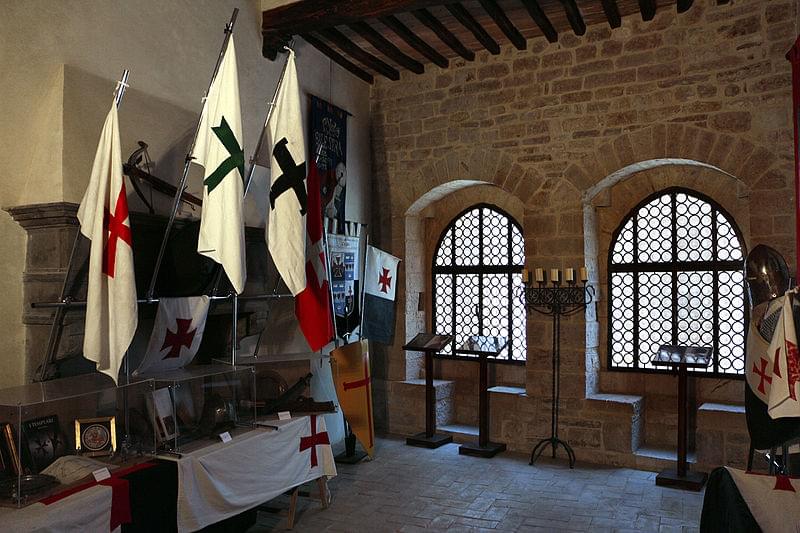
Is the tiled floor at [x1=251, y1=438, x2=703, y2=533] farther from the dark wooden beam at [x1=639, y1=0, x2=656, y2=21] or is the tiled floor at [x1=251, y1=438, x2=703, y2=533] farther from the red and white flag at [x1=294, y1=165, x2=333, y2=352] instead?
the dark wooden beam at [x1=639, y1=0, x2=656, y2=21]

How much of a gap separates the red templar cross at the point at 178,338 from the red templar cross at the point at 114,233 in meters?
0.76

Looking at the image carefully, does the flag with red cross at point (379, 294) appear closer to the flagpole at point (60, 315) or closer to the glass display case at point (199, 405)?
the glass display case at point (199, 405)

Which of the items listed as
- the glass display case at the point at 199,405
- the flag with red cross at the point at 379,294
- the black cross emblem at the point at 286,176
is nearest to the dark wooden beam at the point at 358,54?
the flag with red cross at the point at 379,294

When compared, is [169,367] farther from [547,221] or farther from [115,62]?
[547,221]

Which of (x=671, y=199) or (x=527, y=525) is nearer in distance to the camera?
(x=527, y=525)

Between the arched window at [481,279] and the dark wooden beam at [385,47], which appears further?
the arched window at [481,279]

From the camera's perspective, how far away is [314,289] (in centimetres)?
480

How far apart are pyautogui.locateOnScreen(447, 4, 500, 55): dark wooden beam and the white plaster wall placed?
1834 mm

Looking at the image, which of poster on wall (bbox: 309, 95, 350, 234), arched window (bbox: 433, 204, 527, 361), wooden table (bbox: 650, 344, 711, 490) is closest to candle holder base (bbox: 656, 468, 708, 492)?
wooden table (bbox: 650, 344, 711, 490)

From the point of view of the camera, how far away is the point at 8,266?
4.07 metres

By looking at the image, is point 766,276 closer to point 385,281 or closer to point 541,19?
point 541,19

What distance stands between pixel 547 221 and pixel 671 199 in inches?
48.4

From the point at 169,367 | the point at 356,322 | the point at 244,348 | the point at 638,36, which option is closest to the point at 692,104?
the point at 638,36

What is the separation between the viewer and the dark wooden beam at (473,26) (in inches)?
231
